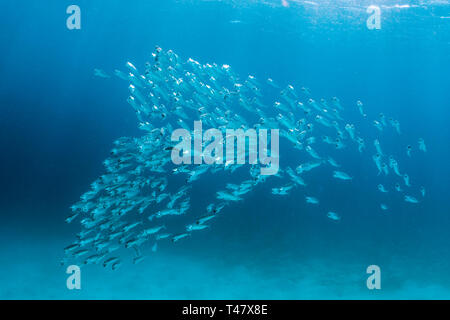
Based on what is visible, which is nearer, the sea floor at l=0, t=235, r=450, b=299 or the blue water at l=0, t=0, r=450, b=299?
the sea floor at l=0, t=235, r=450, b=299

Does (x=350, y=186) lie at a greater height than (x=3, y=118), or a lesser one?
lesser

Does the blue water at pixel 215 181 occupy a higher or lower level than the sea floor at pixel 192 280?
higher

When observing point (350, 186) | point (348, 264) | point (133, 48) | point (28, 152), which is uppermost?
point (133, 48)

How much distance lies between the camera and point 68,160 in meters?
16.2

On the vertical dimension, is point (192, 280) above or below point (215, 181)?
below

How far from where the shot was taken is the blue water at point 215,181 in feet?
44.5

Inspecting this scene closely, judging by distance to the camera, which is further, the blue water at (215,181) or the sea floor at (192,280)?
the blue water at (215,181)

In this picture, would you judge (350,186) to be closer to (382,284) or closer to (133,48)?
(382,284)

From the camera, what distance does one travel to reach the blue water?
13.6 m

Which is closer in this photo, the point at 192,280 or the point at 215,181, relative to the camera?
the point at 192,280

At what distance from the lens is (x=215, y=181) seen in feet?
53.6

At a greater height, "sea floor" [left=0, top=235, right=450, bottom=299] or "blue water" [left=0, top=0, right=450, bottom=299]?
"blue water" [left=0, top=0, right=450, bottom=299]
